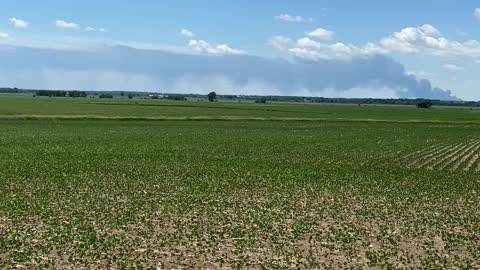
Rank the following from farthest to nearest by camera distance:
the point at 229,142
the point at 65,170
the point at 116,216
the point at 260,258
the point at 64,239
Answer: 1. the point at 229,142
2. the point at 65,170
3. the point at 116,216
4. the point at 64,239
5. the point at 260,258

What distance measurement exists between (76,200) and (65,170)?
34.9 feet

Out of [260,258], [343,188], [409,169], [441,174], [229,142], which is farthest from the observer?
[229,142]

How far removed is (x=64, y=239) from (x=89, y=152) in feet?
95.0

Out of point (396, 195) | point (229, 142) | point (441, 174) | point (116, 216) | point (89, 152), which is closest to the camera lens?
point (116, 216)

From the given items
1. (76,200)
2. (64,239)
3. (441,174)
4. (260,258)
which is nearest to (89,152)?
(76,200)

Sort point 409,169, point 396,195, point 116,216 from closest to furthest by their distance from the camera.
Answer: point 116,216 < point 396,195 < point 409,169

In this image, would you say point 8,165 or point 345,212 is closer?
point 345,212

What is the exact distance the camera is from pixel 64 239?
671 inches

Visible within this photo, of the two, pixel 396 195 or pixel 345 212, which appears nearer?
pixel 345 212

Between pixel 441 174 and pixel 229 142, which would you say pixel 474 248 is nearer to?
pixel 441 174

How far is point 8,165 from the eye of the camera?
35469 millimetres

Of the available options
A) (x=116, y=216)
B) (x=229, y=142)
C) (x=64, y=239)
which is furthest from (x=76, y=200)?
(x=229, y=142)

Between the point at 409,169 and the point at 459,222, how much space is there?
17.6m

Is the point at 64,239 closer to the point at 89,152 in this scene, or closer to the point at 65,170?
the point at 65,170
